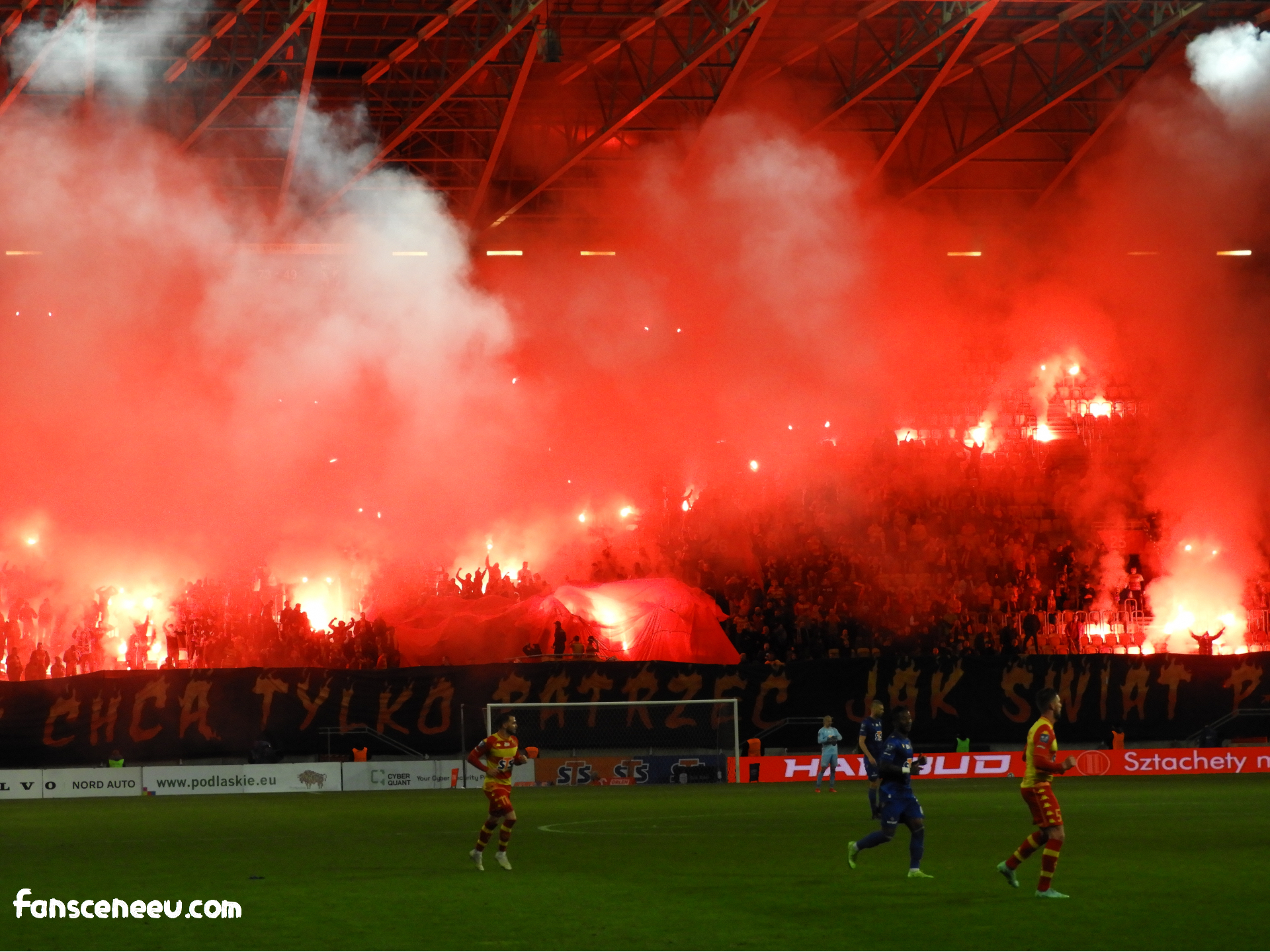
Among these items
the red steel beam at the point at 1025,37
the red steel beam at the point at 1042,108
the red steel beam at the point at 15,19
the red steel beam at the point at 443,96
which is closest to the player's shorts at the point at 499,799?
the red steel beam at the point at 443,96

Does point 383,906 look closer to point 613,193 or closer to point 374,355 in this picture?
point 374,355

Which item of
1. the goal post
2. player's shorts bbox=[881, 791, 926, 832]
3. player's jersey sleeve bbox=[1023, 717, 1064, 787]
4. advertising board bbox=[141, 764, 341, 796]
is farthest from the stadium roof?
player's jersey sleeve bbox=[1023, 717, 1064, 787]

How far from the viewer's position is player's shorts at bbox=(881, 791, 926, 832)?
12.4 m

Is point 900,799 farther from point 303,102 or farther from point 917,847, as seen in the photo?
point 303,102

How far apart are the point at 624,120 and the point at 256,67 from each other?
319 inches

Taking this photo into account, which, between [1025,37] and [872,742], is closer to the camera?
[872,742]

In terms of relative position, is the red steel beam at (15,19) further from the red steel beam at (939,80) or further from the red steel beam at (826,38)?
the red steel beam at (939,80)

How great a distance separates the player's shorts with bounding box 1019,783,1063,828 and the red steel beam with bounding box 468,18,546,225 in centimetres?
1964

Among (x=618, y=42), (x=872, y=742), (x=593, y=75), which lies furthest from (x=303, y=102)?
(x=872, y=742)

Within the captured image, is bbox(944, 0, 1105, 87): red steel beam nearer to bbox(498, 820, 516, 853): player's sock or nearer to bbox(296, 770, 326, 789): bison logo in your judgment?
bbox(296, 770, 326, 789): bison logo

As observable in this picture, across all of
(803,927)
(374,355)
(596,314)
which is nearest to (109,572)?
(374,355)

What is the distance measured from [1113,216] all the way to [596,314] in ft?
43.7

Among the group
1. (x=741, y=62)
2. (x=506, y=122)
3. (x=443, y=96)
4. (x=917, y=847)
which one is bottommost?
(x=917, y=847)

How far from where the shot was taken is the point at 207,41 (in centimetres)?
2817
